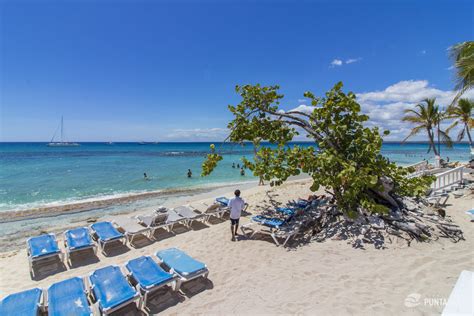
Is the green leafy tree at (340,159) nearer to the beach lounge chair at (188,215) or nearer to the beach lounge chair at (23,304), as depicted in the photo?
the beach lounge chair at (188,215)

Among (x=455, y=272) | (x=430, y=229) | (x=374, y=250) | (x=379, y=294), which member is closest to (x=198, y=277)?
(x=379, y=294)

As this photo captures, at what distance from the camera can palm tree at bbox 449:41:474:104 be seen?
6641 mm

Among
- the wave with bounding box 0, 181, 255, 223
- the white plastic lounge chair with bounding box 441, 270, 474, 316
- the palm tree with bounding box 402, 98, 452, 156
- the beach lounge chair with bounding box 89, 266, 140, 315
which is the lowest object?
the wave with bounding box 0, 181, 255, 223

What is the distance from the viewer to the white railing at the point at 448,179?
9.92 metres

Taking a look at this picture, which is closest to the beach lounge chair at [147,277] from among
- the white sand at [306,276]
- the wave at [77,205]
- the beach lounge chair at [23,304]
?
the white sand at [306,276]

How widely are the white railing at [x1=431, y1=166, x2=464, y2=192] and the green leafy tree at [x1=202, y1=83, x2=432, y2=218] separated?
4.10m

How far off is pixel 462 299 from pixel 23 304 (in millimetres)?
5754

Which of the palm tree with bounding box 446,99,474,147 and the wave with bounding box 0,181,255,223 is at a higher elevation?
the palm tree with bounding box 446,99,474,147

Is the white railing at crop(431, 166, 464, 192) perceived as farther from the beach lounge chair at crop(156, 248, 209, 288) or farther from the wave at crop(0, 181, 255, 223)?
the wave at crop(0, 181, 255, 223)

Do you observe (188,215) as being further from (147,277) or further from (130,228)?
(147,277)

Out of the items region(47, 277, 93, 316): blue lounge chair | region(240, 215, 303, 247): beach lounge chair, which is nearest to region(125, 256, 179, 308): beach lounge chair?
region(47, 277, 93, 316): blue lounge chair

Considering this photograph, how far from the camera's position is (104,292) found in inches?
154

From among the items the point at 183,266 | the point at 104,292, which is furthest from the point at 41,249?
the point at 183,266

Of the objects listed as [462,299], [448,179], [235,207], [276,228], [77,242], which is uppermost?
[462,299]
